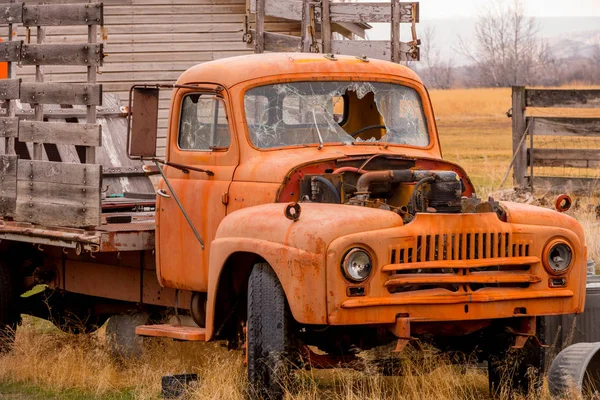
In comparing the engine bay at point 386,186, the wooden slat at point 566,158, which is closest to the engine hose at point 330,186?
the engine bay at point 386,186

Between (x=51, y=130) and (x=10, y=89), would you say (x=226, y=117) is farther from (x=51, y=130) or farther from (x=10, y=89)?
(x=10, y=89)

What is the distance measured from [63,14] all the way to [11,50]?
1.76 ft

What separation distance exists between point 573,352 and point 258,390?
5.87 ft

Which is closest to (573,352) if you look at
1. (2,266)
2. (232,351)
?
(232,351)

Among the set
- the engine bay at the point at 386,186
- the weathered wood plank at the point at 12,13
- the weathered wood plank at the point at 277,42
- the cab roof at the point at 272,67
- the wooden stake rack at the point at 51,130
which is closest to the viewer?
the engine bay at the point at 386,186

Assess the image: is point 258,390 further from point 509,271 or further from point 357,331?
point 509,271

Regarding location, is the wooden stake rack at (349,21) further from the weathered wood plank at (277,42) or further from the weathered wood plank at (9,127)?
the weathered wood plank at (9,127)

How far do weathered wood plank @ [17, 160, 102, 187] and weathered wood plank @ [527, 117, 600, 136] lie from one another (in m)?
8.77

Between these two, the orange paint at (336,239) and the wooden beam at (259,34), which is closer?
the orange paint at (336,239)

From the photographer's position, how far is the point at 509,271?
677 centimetres

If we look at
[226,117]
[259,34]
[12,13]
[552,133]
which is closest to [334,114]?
[226,117]

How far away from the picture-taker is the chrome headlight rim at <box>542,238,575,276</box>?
6816 millimetres

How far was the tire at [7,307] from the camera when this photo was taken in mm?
9477

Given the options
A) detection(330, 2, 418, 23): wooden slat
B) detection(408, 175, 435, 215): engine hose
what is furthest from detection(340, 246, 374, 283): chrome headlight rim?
detection(330, 2, 418, 23): wooden slat
